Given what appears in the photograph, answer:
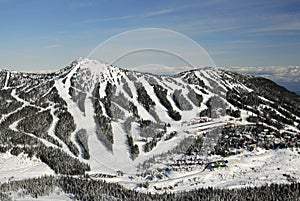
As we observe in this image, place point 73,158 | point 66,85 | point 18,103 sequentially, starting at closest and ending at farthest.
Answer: point 73,158 < point 18,103 < point 66,85

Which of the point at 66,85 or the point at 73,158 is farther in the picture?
the point at 66,85

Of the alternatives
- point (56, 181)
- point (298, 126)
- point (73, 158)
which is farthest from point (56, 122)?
point (298, 126)

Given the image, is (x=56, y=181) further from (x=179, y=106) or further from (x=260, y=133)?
(x=179, y=106)

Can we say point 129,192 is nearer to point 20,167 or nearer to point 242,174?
A: point 242,174

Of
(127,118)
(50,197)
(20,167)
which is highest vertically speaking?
(127,118)

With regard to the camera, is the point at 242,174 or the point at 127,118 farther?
the point at 127,118

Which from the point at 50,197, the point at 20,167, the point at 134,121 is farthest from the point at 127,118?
the point at 50,197

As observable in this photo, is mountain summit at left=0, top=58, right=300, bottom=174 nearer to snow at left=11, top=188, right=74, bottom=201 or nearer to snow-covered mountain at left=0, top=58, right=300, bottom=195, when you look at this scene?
snow-covered mountain at left=0, top=58, right=300, bottom=195
